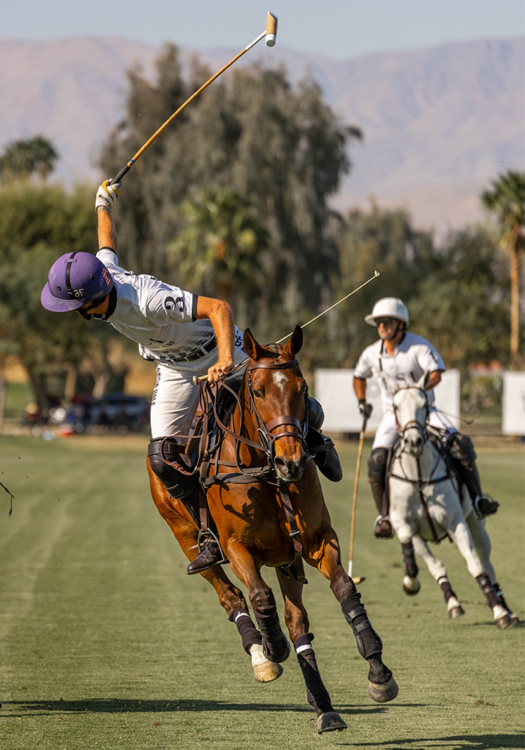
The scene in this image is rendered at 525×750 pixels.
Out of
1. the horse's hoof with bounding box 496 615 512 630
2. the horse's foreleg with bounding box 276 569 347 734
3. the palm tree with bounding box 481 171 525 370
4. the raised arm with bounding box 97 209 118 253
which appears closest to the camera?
the horse's foreleg with bounding box 276 569 347 734

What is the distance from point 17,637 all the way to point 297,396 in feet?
15.3

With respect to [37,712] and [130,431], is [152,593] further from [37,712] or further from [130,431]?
[130,431]

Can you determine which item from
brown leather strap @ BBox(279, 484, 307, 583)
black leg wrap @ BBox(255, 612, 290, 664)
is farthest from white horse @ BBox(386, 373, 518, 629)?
brown leather strap @ BBox(279, 484, 307, 583)

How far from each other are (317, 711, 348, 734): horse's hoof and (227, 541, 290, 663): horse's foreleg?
549 mm

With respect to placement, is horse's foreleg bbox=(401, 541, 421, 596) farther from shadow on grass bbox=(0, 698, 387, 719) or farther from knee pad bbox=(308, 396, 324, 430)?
knee pad bbox=(308, 396, 324, 430)

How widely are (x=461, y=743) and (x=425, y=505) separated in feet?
12.7

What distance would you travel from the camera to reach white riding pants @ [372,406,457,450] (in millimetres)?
9904

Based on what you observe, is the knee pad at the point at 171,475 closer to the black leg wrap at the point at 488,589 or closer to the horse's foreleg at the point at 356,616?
the horse's foreleg at the point at 356,616

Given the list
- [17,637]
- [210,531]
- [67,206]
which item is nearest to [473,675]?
[210,531]

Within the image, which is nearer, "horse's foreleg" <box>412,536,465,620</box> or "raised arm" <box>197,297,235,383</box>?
"raised arm" <box>197,297,235,383</box>

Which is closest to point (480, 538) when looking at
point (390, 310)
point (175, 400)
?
point (390, 310)

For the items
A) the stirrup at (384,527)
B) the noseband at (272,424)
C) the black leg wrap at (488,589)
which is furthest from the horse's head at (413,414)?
the noseband at (272,424)

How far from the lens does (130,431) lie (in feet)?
160

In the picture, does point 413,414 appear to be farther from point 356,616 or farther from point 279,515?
point 356,616
